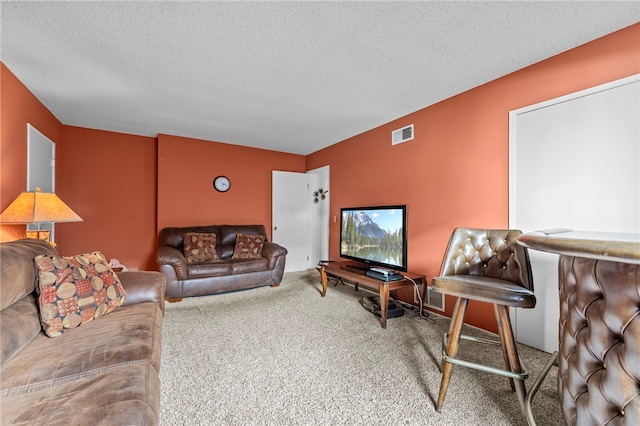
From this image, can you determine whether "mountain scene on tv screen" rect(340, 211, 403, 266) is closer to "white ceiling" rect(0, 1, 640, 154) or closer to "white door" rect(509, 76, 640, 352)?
"white door" rect(509, 76, 640, 352)

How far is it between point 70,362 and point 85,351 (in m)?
0.08

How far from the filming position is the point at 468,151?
262 centimetres

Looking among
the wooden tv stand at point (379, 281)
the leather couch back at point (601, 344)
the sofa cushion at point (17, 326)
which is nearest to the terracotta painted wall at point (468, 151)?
the wooden tv stand at point (379, 281)

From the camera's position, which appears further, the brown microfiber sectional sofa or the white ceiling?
the white ceiling

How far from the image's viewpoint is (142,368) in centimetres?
114

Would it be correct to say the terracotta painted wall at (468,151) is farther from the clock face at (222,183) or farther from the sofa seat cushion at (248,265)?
the clock face at (222,183)

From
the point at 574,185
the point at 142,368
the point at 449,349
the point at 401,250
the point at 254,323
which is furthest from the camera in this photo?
the point at 401,250

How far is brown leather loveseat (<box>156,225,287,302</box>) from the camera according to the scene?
3314 mm

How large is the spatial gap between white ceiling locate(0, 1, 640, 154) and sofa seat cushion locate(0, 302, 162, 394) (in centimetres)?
186

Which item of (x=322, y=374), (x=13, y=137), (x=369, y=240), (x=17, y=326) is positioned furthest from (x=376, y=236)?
(x=13, y=137)

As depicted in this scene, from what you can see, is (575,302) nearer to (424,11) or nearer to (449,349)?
(449,349)

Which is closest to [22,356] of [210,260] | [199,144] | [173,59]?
[173,59]

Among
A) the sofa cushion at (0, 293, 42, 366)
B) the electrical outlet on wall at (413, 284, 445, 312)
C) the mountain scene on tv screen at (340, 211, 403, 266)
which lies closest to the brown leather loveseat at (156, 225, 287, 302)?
the mountain scene on tv screen at (340, 211, 403, 266)

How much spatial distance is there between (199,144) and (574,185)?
15.3 ft
